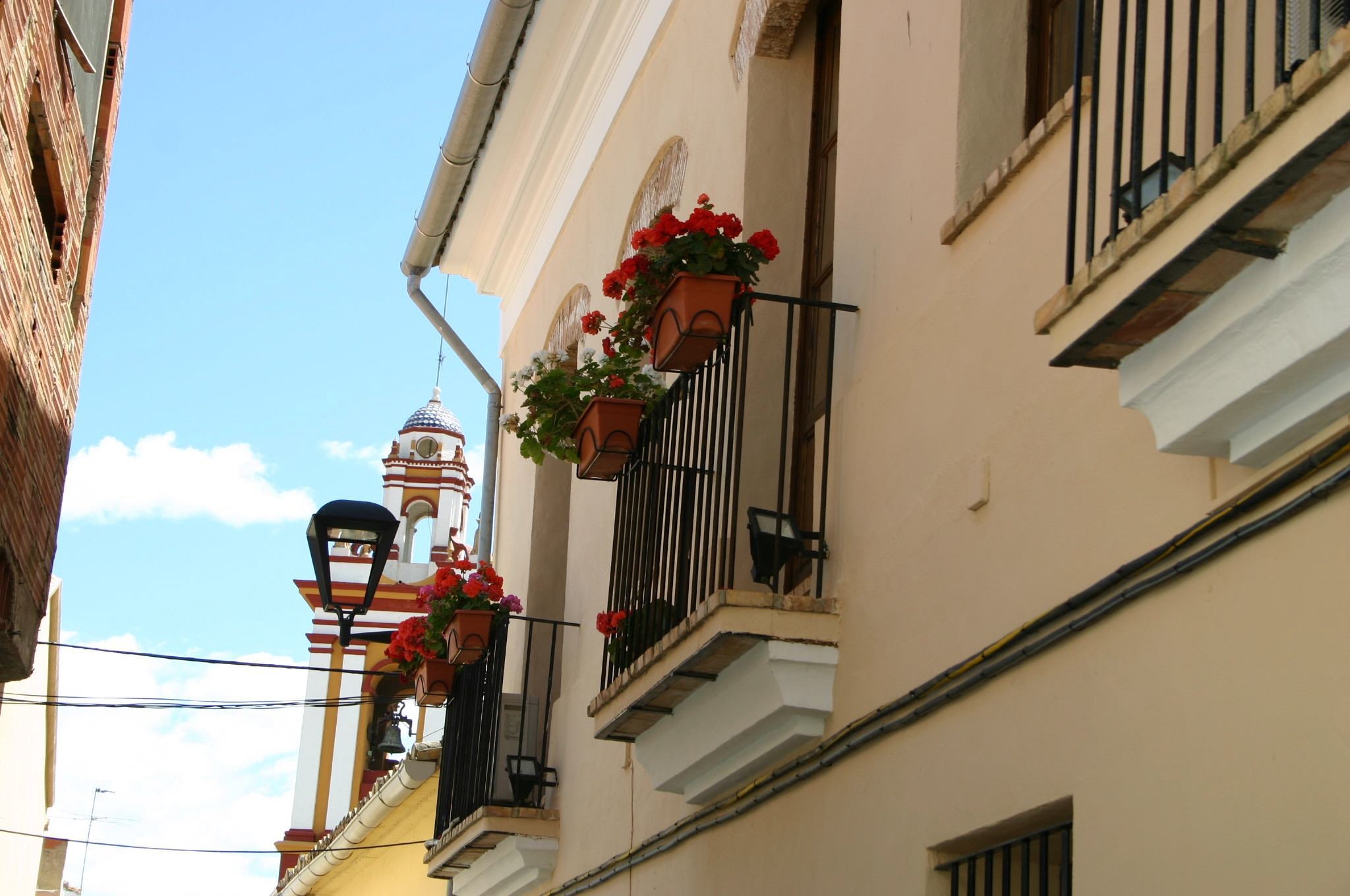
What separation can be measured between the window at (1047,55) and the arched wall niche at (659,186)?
9.86ft

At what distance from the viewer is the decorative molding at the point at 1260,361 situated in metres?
2.94

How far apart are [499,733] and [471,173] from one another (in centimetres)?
412

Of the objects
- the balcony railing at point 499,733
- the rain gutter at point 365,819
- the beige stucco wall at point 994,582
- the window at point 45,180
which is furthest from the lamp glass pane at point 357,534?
the rain gutter at point 365,819

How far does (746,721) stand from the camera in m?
5.46

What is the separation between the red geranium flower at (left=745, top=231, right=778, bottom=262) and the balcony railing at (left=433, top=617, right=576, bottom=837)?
3183mm

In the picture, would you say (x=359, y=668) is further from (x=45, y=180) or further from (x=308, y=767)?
(x=45, y=180)

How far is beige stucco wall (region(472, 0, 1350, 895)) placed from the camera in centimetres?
317

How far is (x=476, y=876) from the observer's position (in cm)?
980

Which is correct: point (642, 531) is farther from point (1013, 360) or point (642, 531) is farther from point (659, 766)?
point (1013, 360)

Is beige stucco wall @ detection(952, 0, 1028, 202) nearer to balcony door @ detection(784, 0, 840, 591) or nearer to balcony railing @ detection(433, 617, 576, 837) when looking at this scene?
balcony door @ detection(784, 0, 840, 591)

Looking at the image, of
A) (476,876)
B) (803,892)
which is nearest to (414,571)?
(476,876)

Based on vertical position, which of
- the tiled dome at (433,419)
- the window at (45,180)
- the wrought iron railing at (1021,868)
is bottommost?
the wrought iron railing at (1021,868)

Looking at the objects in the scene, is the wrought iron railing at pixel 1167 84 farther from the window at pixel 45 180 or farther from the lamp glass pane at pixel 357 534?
the window at pixel 45 180

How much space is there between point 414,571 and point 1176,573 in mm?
27658
